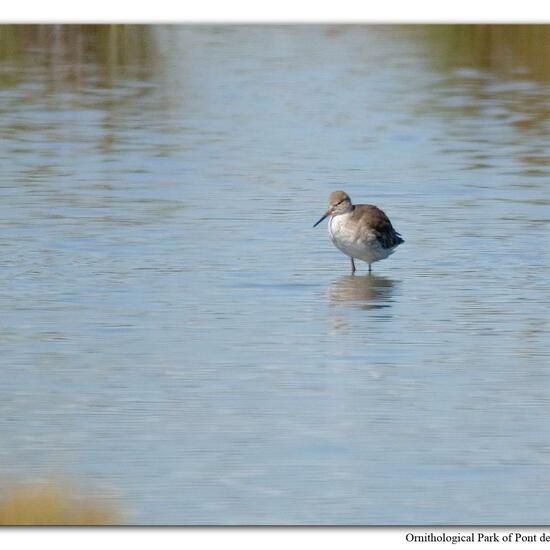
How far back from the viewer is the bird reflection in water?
13.5 meters

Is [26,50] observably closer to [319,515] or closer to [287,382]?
[287,382]

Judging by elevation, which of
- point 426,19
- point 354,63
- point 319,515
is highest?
point 426,19

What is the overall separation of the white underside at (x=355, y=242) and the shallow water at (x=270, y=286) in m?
0.19

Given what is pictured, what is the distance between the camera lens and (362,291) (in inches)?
550

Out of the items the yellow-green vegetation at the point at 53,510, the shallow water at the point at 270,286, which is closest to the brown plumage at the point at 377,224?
the shallow water at the point at 270,286

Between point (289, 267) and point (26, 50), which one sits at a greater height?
point (26, 50)

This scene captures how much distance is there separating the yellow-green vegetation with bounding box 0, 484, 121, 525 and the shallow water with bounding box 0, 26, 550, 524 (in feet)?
1.12

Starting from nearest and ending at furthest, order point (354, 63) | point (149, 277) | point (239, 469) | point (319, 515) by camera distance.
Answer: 1. point (319, 515)
2. point (239, 469)
3. point (149, 277)
4. point (354, 63)

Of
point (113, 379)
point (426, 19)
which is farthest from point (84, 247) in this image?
point (426, 19)

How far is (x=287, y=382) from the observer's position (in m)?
11.0

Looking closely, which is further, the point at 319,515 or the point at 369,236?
the point at 369,236

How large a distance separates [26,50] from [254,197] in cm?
302

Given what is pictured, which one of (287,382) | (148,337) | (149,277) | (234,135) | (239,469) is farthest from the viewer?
(234,135)

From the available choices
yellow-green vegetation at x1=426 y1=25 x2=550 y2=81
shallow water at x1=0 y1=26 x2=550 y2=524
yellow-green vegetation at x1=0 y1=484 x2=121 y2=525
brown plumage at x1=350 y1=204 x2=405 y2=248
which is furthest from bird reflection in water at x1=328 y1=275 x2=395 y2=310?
yellow-green vegetation at x1=0 y1=484 x2=121 y2=525
